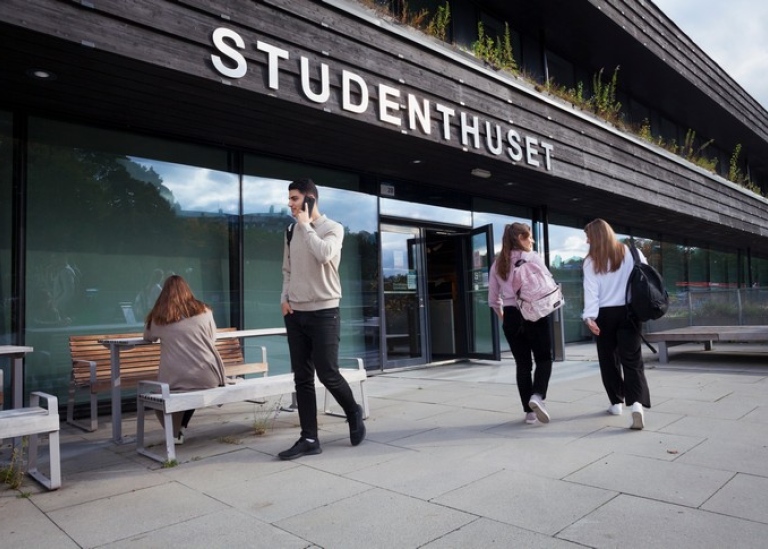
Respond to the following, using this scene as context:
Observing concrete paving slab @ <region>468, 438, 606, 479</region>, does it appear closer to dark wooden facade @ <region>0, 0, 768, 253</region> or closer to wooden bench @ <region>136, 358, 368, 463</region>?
wooden bench @ <region>136, 358, 368, 463</region>

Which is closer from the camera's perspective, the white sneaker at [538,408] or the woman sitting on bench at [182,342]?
the woman sitting on bench at [182,342]

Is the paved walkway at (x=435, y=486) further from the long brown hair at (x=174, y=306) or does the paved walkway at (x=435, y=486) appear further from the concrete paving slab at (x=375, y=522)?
the long brown hair at (x=174, y=306)

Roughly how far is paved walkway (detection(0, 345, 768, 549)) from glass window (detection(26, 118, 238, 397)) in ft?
4.15

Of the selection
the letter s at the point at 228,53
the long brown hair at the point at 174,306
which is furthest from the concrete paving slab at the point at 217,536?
the letter s at the point at 228,53

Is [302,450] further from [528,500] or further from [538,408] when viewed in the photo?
[538,408]

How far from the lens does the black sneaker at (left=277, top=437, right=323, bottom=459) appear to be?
12.6 ft

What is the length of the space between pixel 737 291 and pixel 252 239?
31.8 ft

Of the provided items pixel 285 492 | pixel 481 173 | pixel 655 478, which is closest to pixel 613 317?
pixel 655 478

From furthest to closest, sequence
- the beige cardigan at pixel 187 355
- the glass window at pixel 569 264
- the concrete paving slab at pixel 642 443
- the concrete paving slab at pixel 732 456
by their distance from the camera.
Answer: the glass window at pixel 569 264 < the beige cardigan at pixel 187 355 < the concrete paving slab at pixel 642 443 < the concrete paving slab at pixel 732 456

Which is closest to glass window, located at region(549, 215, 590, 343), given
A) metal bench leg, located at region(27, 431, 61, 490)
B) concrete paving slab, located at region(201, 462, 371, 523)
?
concrete paving slab, located at region(201, 462, 371, 523)

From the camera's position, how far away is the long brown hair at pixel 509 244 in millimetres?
4672

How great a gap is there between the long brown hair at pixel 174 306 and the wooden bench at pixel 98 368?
1.06m

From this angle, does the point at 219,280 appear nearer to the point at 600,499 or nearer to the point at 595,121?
the point at 600,499

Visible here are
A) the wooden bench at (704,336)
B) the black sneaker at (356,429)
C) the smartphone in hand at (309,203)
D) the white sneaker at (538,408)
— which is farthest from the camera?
the wooden bench at (704,336)
